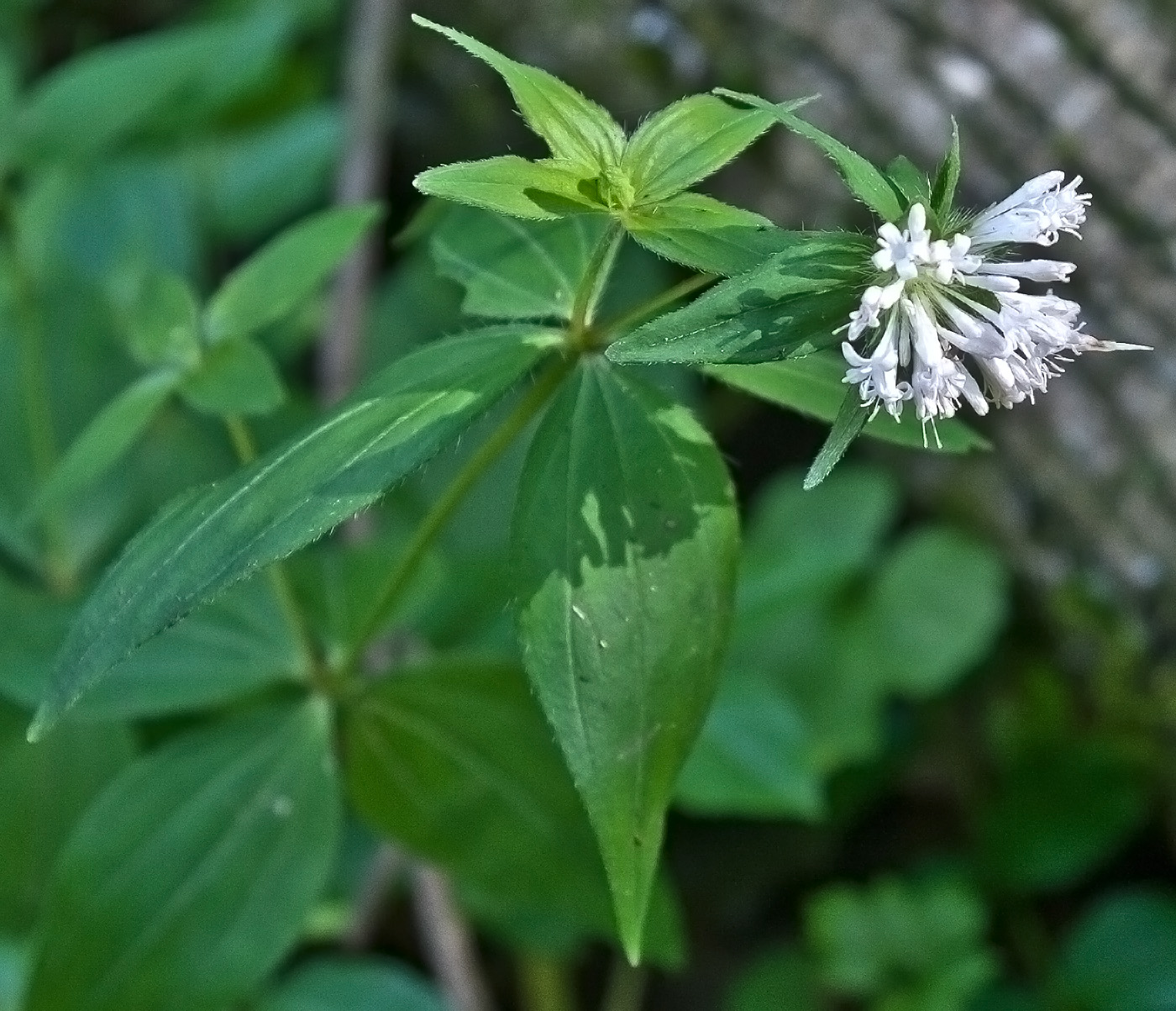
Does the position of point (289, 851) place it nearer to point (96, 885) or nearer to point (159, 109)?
point (96, 885)

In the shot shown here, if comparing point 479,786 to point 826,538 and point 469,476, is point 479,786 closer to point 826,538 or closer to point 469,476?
point 469,476

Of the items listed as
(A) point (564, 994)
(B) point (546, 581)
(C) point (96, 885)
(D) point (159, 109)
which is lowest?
(A) point (564, 994)

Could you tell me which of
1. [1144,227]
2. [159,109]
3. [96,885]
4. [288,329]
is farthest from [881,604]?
[159,109]

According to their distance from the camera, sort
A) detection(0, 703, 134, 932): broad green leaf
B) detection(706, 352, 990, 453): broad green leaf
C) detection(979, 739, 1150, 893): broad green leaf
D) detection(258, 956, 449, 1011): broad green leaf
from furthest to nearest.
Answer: detection(979, 739, 1150, 893): broad green leaf, detection(258, 956, 449, 1011): broad green leaf, detection(0, 703, 134, 932): broad green leaf, detection(706, 352, 990, 453): broad green leaf

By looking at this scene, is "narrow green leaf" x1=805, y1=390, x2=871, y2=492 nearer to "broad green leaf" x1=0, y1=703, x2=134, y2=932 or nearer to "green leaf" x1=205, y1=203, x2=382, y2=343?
"green leaf" x1=205, y1=203, x2=382, y2=343

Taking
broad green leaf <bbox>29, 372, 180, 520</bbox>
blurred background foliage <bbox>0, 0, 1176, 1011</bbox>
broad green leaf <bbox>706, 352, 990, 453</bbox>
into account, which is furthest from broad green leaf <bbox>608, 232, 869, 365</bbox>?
blurred background foliage <bbox>0, 0, 1176, 1011</bbox>

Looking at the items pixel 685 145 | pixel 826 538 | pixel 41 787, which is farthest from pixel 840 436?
pixel 826 538

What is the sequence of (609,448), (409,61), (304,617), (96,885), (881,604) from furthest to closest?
(409,61), (881,604), (304,617), (96,885), (609,448)

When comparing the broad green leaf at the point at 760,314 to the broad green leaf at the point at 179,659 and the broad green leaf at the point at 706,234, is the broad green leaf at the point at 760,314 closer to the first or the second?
the broad green leaf at the point at 706,234
